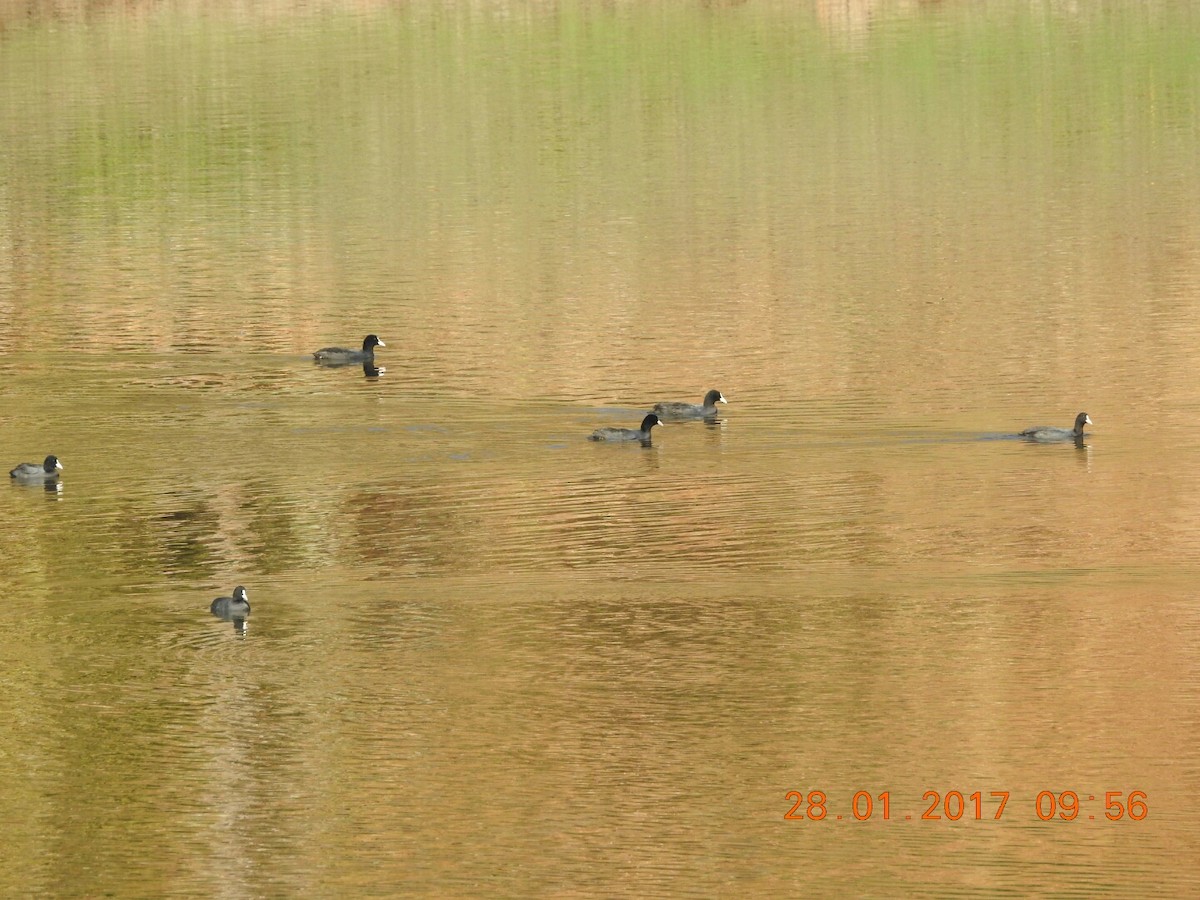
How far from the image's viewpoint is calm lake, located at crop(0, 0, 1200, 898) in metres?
20.2

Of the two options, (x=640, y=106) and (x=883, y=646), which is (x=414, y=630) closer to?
(x=883, y=646)

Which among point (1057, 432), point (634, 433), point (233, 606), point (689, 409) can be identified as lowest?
point (233, 606)

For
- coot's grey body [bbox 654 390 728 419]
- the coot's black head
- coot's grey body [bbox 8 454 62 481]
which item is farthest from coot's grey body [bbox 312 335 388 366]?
coot's grey body [bbox 8 454 62 481]

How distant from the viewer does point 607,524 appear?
29344 mm

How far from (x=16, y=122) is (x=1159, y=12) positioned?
4487 cm

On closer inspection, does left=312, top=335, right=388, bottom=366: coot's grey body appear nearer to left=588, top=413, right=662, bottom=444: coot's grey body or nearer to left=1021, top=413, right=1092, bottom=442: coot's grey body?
left=588, top=413, right=662, bottom=444: coot's grey body

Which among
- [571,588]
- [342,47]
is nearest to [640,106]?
[342,47]

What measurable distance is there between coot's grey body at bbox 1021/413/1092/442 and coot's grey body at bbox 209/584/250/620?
12.1 meters

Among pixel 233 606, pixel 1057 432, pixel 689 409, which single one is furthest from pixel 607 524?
pixel 1057 432
